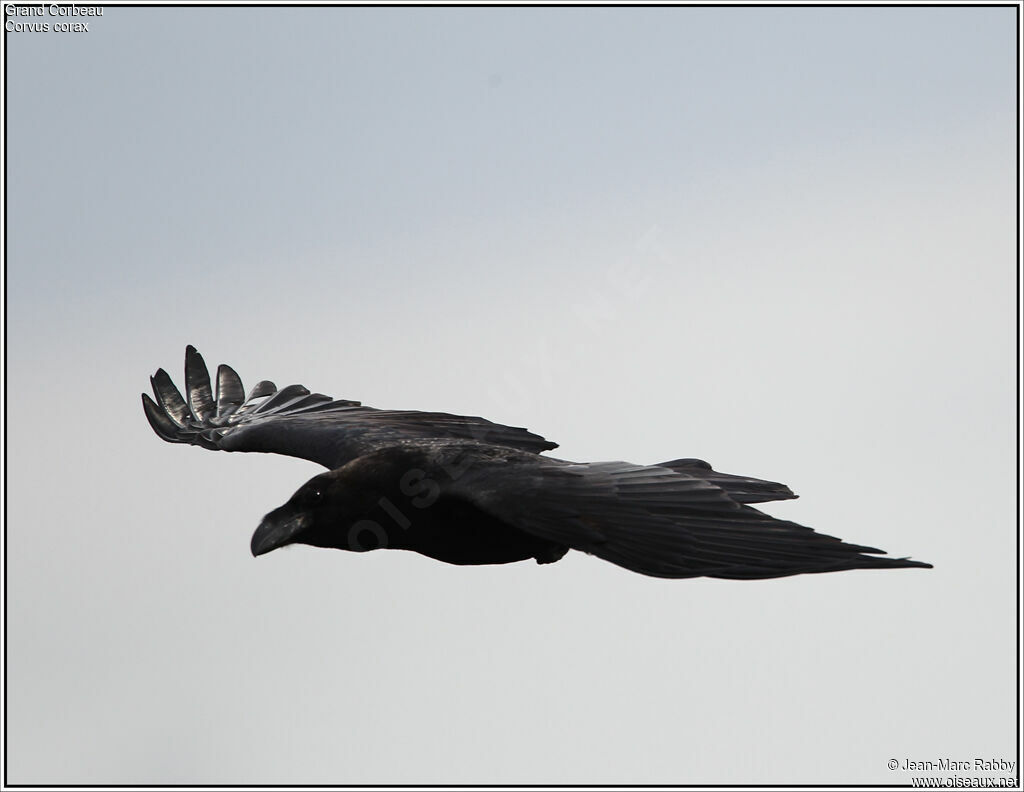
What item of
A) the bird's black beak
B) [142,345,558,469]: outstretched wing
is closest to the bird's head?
the bird's black beak

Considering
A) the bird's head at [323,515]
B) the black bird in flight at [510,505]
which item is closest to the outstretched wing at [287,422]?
the black bird in flight at [510,505]

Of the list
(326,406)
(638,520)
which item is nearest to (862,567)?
(638,520)

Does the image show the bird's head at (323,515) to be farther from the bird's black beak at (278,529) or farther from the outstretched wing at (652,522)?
the outstretched wing at (652,522)

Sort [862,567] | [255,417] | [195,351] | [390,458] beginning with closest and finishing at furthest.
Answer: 1. [862,567]
2. [390,458]
3. [255,417]
4. [195,351]

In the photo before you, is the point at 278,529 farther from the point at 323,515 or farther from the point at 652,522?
the point at 652,522

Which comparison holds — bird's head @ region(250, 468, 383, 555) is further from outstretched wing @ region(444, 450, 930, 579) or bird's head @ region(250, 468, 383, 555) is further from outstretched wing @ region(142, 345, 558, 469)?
outstretched wing @ region(142, 345, 558, 469)

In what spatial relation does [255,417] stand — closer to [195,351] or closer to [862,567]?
[195,351]

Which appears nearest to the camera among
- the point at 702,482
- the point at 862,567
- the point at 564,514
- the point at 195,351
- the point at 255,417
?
the point at 862,567

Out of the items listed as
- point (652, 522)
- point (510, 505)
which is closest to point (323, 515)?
point (510, 505)
